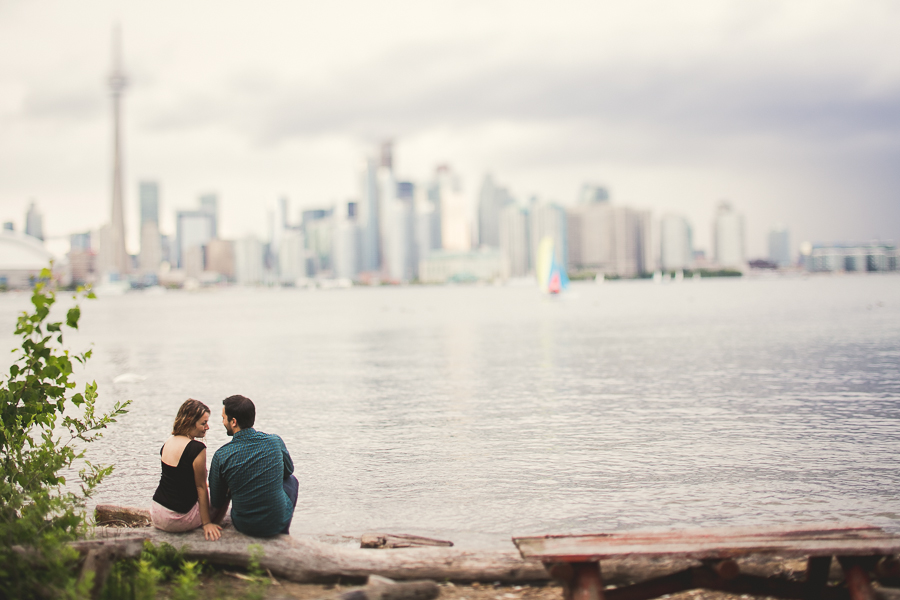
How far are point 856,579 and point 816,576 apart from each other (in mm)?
339

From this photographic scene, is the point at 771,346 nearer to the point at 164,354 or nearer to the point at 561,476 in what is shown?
the point at 561,476

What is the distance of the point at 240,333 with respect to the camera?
53.3 m

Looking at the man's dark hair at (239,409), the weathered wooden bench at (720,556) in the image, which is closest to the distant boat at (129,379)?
the man's dark hair at (239,409)

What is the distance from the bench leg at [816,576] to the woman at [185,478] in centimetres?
527

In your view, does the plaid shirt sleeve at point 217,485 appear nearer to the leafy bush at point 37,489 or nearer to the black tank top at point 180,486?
the black tank top at point 180,486

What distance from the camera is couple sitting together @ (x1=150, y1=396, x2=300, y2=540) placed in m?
7.29

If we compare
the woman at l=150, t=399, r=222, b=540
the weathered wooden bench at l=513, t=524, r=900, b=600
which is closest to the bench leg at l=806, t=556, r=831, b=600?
the weathered wooden bench at l=513, t=524, r=900, b=600

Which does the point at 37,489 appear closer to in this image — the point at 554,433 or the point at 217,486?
the point at 217,486

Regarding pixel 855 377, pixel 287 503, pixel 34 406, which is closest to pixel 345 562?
pixel 287 503

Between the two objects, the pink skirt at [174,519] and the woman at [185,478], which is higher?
the woman at [185,478]

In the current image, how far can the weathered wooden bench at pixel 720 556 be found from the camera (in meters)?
A: 5.83

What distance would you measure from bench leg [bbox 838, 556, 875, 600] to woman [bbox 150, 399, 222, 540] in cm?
550

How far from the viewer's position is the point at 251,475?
7375 millimetres

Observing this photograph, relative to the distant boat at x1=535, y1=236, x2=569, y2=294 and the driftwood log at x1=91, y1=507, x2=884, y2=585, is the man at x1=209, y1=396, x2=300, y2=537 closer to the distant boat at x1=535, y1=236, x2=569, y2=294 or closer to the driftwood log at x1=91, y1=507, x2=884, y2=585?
the driftwood log at x1=91, y1=507, x2=884, y2=585
